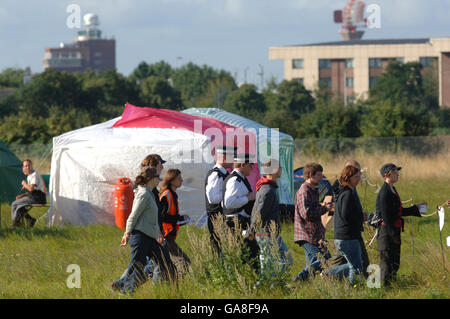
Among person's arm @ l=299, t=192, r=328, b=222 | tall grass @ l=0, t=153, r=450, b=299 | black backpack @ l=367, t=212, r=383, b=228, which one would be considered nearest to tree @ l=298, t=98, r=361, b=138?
tall grass @ l=0, t=153, r=450, b=299

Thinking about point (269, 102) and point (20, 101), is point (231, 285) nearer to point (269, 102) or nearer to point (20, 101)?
point (20, 101)

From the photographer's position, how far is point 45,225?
17.6m

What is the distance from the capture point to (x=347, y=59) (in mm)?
104625

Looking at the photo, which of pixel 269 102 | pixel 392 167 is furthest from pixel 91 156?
pixel 269 102

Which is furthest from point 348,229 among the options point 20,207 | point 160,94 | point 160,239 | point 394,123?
point 160,94

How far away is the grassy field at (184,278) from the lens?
8805 mm

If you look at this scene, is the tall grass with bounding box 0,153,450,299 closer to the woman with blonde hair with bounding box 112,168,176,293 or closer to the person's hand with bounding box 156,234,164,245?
the woman with blonde hair with bounding box 112,168,176,293

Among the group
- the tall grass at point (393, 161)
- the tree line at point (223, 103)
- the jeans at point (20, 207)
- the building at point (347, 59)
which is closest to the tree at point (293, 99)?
the tree line at point (223, 103)

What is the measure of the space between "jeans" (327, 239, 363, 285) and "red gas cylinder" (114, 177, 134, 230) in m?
7.97

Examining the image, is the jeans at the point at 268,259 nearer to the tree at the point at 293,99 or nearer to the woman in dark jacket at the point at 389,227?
the woman in dark jacket at the point at 389,227

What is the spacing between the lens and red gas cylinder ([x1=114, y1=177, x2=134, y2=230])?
53.8 ft

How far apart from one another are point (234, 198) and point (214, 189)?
57 cm

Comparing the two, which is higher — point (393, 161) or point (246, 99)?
point (246, 99)

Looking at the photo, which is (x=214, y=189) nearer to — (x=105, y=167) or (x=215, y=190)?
(x=215, y=190)
